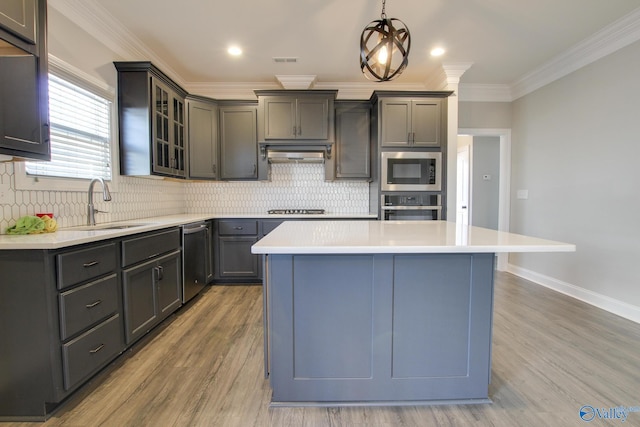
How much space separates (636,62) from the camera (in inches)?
105

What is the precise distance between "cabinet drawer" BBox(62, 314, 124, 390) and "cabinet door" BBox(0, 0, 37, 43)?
166 cm

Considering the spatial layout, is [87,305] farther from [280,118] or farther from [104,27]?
[280,118]

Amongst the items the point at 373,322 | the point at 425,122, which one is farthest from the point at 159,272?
the point at 425,122

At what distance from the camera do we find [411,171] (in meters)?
3.66

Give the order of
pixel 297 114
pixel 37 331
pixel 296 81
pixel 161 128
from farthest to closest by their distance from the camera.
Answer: pixel 296 81 < pixel 297 114 < pixel 161 128 < pixel 37 331

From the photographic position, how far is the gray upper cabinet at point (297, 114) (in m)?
3.73

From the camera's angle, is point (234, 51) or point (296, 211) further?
point (296, 211)

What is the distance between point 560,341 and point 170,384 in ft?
9.52

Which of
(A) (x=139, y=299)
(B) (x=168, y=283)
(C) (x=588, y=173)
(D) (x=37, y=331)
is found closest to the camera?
(D) (x=37, y=331)

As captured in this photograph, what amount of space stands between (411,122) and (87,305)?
3626 mm

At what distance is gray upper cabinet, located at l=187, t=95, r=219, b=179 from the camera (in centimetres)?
361

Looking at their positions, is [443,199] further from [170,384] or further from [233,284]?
[170,384]

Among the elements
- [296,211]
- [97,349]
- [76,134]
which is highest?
[76,134]

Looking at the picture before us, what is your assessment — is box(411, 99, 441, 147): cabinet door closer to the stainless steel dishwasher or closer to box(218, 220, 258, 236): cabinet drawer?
box(218, 220, 258, 236): cabinet drawer
